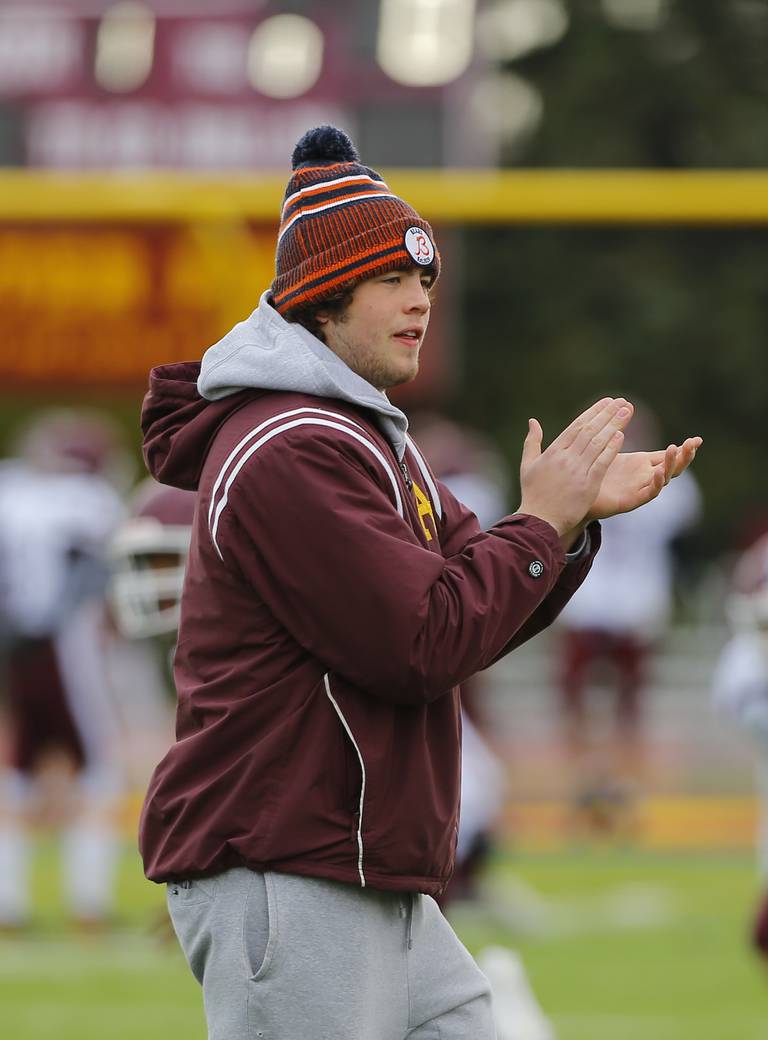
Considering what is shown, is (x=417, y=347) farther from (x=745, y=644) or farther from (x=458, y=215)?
(x=458, y=215)

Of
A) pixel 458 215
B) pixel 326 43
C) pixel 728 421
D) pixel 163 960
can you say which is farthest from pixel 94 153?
pixel 728 421

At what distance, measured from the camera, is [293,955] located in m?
3.01

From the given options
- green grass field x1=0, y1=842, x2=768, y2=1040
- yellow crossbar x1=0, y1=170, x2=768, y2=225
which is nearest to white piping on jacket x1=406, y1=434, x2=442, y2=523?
green grass field x1=0, y1=842, x2=768, y2=1040

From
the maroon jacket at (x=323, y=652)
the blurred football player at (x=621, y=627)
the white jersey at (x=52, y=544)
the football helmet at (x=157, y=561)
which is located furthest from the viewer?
the blurred football player at (x=621, y=627)

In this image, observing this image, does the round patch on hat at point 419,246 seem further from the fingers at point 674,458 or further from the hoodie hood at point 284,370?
the fingers at point 674,458

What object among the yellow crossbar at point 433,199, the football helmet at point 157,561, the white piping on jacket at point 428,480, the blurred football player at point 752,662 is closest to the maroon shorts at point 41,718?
the yellow crossbar at point 433,199

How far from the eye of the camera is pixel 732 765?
1445 centimetres

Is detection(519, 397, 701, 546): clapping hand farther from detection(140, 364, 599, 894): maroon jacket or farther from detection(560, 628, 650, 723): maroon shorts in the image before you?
detection(560, 628, 650, 723): maroon shorts

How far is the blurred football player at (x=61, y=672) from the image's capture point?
869 centimetres

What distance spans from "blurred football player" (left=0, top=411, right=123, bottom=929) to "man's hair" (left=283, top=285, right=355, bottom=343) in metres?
5.55

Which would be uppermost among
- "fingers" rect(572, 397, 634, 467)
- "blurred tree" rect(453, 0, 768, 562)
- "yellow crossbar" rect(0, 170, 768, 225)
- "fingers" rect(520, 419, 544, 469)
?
"fingers" rect(572, 397, 634, 467)

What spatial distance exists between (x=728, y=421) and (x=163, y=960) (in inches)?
756

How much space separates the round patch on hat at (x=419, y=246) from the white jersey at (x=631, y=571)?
9069 millimetres

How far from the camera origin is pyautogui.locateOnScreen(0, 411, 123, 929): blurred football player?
8.69m
